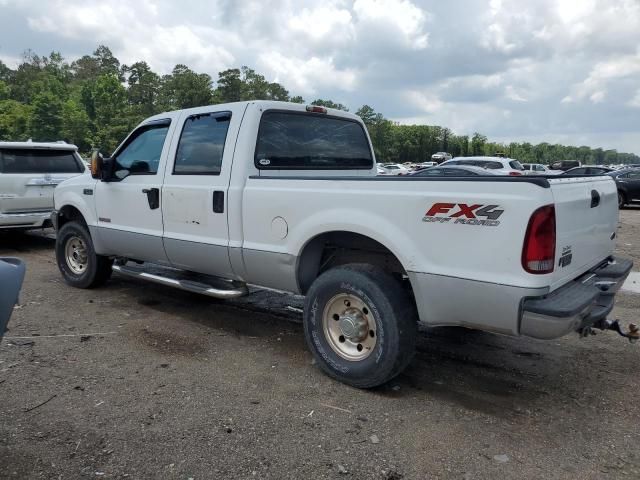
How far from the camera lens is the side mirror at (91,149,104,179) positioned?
213 inches

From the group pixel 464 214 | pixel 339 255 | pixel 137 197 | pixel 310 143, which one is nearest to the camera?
pixel 464 214

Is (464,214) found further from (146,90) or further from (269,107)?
(146,90)

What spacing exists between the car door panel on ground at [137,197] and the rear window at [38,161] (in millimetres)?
3928

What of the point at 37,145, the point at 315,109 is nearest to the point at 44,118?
the point at 37,145

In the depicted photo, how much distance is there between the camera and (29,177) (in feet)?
28.3

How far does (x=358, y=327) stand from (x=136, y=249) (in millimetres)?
2790

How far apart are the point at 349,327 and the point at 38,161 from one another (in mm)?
7471

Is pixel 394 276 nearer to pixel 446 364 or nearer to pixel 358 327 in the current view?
pixel 358 327

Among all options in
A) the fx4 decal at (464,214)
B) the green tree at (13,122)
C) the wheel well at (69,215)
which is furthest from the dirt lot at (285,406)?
the green tree at (13,122)

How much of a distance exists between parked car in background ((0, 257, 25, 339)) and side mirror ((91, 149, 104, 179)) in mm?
2945

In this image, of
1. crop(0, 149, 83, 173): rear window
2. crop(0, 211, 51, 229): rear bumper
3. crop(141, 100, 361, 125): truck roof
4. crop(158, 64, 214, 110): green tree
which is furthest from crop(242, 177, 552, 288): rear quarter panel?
crop(158, 64, 214, 110): green tree

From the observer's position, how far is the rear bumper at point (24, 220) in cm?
844

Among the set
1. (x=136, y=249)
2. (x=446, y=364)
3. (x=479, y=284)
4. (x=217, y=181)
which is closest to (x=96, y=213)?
(x=136, y=249)

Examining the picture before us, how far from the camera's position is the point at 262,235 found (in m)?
4.15
